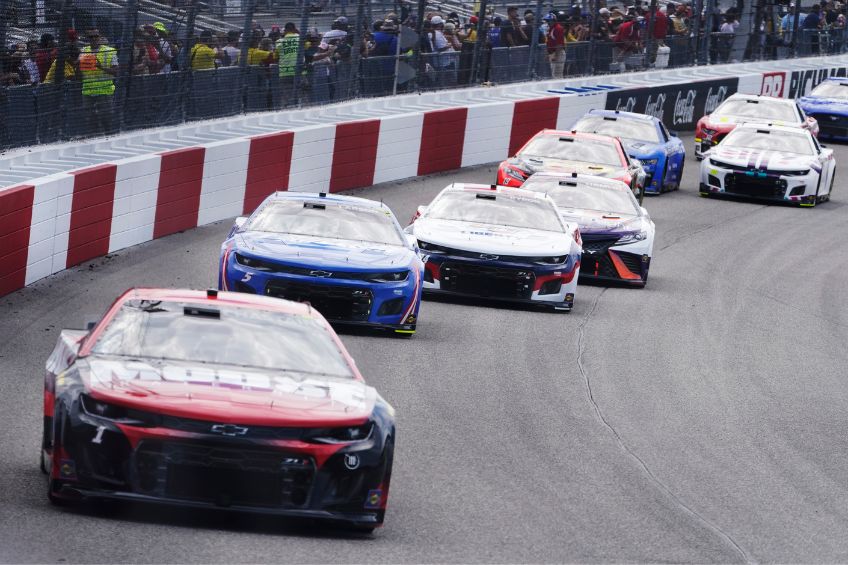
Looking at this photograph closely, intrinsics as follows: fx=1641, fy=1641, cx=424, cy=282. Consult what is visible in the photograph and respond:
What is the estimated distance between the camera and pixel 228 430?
7266 mm

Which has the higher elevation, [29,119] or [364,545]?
[29,119]

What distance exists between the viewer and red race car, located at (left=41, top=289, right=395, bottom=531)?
23.8ft

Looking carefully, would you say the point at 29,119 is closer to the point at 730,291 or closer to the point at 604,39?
the point at 730,291

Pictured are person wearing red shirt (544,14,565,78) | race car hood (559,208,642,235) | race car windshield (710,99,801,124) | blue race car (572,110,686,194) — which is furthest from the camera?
person wearing red shirt (544,14,565,78)

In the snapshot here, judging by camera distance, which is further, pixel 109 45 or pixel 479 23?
pixel 479 23

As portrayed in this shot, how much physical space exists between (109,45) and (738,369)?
8088mm

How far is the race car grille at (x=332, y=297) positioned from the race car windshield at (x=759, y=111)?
720 inches

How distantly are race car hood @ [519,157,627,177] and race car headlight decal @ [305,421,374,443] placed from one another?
48.1 ft

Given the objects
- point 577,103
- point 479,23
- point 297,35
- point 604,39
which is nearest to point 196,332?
point 297,35

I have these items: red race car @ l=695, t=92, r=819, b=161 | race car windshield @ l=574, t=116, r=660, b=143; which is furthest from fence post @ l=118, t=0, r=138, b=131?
red race car @ l=695, t=92, r=819, b=161

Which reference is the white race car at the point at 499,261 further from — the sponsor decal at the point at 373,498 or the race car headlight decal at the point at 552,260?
the sponsor decal at the point at 373,498

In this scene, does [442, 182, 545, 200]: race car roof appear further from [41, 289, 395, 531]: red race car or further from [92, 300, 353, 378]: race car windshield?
[41, 289, 395, 531]: red race car

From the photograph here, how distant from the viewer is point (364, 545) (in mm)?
7645

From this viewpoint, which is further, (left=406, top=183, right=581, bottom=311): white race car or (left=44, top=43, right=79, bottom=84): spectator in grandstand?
(left=44, top=43, right=79, bottom=84): spectator in grandstand
